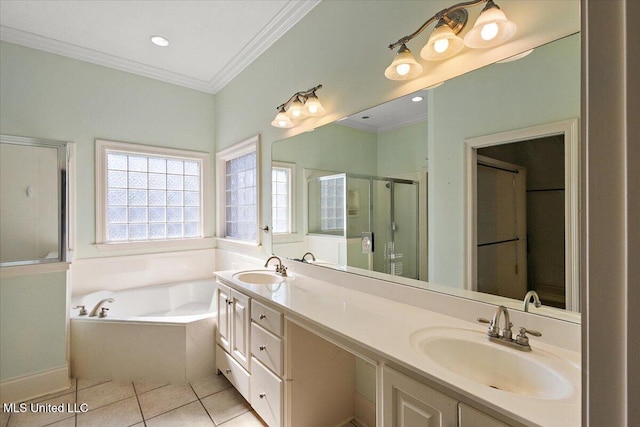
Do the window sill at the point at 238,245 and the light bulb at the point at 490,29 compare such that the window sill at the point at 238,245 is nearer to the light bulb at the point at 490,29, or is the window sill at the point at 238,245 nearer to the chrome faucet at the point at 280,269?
the chrome faucet at the point at 280,269

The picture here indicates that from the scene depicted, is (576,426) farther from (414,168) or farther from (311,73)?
(311,73)

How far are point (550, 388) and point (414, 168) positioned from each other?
3.41ft

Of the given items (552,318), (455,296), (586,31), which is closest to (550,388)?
(552,318)

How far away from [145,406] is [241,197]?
202 cm

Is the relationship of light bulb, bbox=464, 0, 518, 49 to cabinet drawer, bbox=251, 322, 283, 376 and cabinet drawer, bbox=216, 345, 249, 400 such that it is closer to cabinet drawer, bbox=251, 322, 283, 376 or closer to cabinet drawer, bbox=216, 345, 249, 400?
cabinet drawer, bbox=251, 322, 283, 376

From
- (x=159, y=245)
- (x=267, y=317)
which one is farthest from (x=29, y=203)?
(x=267, y=317)

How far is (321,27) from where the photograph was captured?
211 cm

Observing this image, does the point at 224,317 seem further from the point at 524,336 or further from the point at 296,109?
the point at 524,336

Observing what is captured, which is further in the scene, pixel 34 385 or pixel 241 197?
pixel 241 197

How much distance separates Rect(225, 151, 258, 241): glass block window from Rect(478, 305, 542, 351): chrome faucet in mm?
2316

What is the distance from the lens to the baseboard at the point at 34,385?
2062mm

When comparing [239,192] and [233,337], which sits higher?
[239,192]

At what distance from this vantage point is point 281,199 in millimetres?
2557

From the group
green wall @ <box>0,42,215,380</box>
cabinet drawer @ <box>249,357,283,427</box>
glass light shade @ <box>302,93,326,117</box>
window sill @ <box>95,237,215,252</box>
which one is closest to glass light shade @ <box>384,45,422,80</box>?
glass light shade @ <box>302,93,326,117</box>
